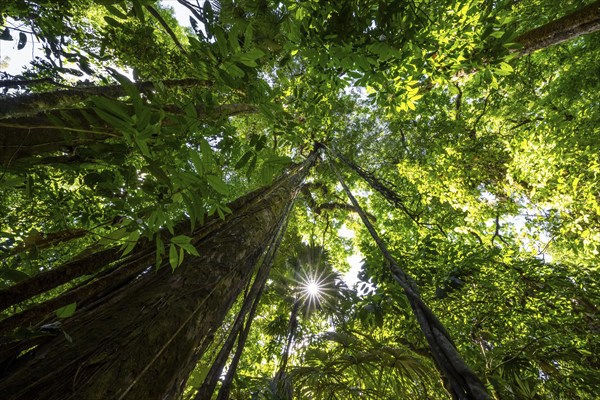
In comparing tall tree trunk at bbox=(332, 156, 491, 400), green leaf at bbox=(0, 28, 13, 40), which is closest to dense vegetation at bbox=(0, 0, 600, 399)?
tall tree trunk at bbox=(332, 156, 491, 400)

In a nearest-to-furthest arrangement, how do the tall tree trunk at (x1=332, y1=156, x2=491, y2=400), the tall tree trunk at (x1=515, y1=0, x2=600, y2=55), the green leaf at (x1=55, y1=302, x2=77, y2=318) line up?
1. the tall tree trunk at (x1=332, y1=156, x2=491, y2=400)
2. the green leaf at (x1=55, y1=302, x2=77, y2=318)
3. the tall tree trunk at (x1=515, y1=0, x2=600, y2=55)

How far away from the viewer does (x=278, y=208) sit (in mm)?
2539

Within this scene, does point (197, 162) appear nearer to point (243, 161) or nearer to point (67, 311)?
point (243, 161)

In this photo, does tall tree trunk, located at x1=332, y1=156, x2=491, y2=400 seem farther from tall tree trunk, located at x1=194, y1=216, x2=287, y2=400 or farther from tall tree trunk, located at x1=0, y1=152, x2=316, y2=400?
tall tree trunk, located at x1=0, y1=152, x2=316, y2=400

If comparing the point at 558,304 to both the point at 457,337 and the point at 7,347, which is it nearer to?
the point at 457,337

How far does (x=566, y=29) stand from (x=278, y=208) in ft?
14.1

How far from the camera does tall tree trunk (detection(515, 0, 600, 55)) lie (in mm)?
3123

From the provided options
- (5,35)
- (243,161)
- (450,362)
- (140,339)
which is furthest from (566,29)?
(5,35)

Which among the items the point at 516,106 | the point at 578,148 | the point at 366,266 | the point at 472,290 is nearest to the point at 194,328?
the point at 366,266

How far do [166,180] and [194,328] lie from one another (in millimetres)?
627

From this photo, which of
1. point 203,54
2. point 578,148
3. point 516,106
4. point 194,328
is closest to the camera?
point 194,328

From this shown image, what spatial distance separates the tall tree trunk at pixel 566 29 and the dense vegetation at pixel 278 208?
0.02 metres

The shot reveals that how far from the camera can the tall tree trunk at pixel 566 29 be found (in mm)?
Answer: 3123

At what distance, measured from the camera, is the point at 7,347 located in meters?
0.82
